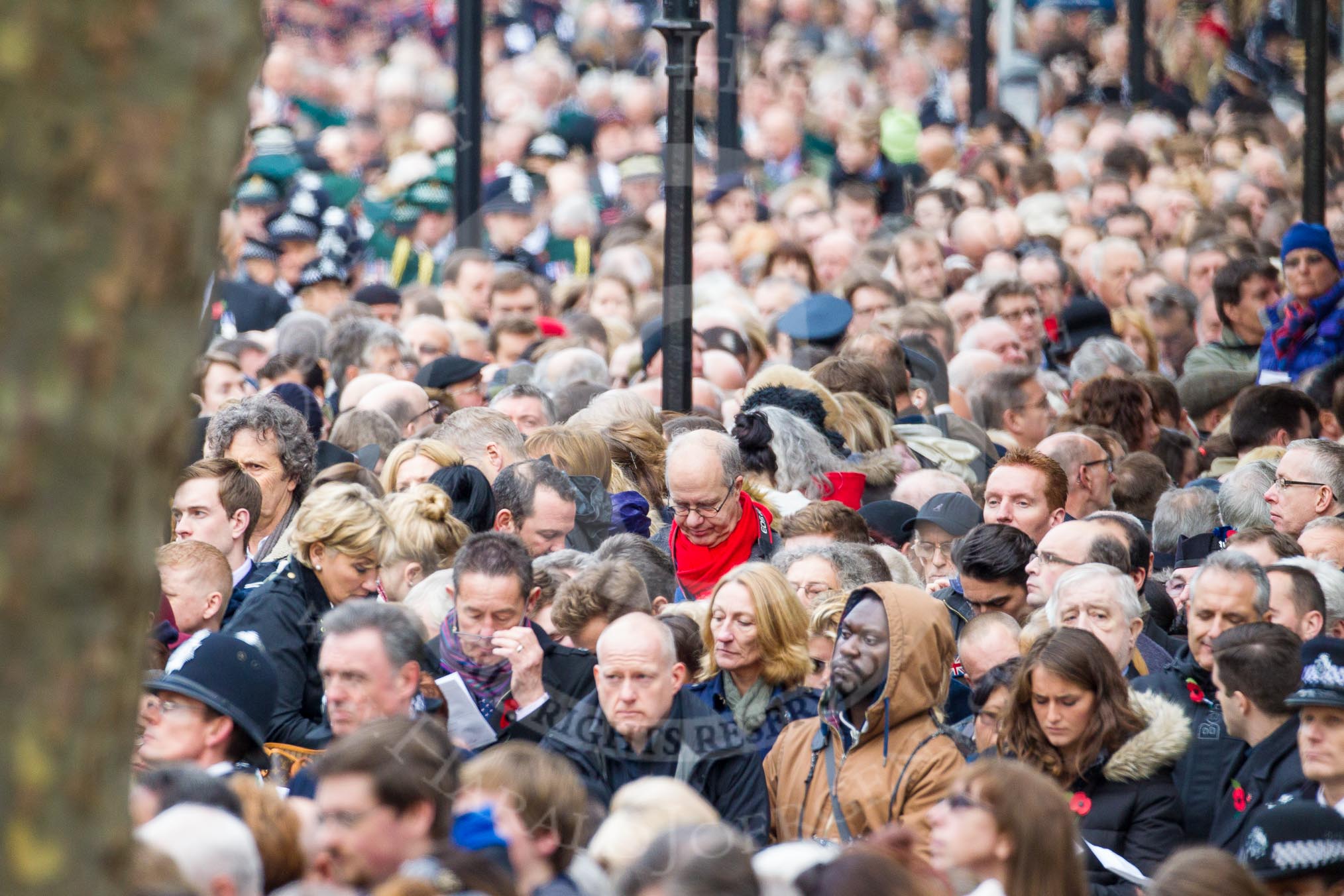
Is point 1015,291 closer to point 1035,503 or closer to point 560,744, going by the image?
point 1035,503

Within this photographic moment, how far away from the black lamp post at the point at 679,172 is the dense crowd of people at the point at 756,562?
1.27 ft

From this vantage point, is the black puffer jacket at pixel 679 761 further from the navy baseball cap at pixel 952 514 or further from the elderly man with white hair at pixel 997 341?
the elderly man with white hair at pixel 997 341

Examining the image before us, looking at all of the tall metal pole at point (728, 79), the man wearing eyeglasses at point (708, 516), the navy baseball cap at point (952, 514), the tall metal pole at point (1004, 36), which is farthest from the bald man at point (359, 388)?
the tall metal pole at point (1004, 36)

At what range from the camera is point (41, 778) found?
77.7 inches

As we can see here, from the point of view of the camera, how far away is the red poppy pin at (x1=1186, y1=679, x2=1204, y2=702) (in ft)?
19.3

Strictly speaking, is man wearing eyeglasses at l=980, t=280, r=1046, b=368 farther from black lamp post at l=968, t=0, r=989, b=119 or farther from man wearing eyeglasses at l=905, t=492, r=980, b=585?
black lamp post at l=968, t=0, r=989, b=119

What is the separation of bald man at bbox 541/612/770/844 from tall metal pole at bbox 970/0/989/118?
12798 mm

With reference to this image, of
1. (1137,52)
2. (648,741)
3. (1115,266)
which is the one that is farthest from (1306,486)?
(1137,52)

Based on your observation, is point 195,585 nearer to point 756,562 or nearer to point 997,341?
point 756,562

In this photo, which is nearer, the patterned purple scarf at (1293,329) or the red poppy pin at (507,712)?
the red poppy pin at (507,712)

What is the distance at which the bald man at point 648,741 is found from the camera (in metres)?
5.25

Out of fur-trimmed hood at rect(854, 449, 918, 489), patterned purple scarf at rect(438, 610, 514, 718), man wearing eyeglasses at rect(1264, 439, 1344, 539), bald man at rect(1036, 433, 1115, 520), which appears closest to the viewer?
patterned purple scarf at rect(438, 610, 514, 718)

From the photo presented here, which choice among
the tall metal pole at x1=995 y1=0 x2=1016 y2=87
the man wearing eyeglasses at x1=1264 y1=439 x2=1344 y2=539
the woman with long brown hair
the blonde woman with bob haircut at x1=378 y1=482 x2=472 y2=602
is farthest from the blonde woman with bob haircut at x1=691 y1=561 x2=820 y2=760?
the tall metal pole at x1=995 y1=0 x2=1016 y2=87

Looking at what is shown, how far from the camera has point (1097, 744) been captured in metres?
5.45
